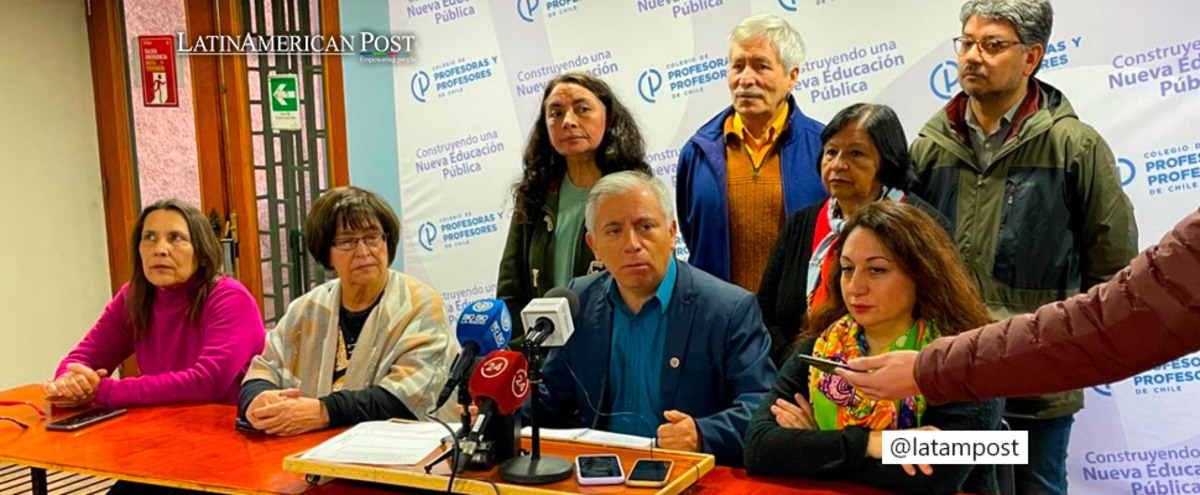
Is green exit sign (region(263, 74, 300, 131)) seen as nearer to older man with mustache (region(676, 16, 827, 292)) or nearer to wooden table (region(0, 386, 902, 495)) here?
wooden table (region(0, 386, 902, 495))

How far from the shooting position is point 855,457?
202 centimetres

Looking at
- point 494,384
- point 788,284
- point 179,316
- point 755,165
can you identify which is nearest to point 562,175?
point 755,165

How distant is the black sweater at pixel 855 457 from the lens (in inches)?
78.2

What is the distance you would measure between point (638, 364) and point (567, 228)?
27.6 inches

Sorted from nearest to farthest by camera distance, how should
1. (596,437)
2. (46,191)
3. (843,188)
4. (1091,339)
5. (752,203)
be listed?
(1091,339) → (596,437) → (843,188) → (752,203) → (46,191)

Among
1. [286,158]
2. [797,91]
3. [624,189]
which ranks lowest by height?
[624,189]

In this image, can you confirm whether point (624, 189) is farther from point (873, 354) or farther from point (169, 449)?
point (169, 449)

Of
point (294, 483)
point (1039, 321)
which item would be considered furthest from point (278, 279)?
point (1039, 321)

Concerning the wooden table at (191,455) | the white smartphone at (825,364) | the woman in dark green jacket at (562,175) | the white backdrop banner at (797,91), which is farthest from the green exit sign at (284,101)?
the white smartphone at (825,364)

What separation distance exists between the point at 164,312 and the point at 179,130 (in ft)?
7.22

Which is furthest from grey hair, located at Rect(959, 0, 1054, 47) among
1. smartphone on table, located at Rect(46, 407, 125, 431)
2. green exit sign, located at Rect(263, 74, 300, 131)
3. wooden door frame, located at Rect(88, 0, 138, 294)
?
wooden door frame, located at Rect(88, 0, 138, 294)

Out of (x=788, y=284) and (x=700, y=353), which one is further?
(x=788, y=284)

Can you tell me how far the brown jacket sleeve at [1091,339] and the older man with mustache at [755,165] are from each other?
1.30 meters

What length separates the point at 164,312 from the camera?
10.6ft
